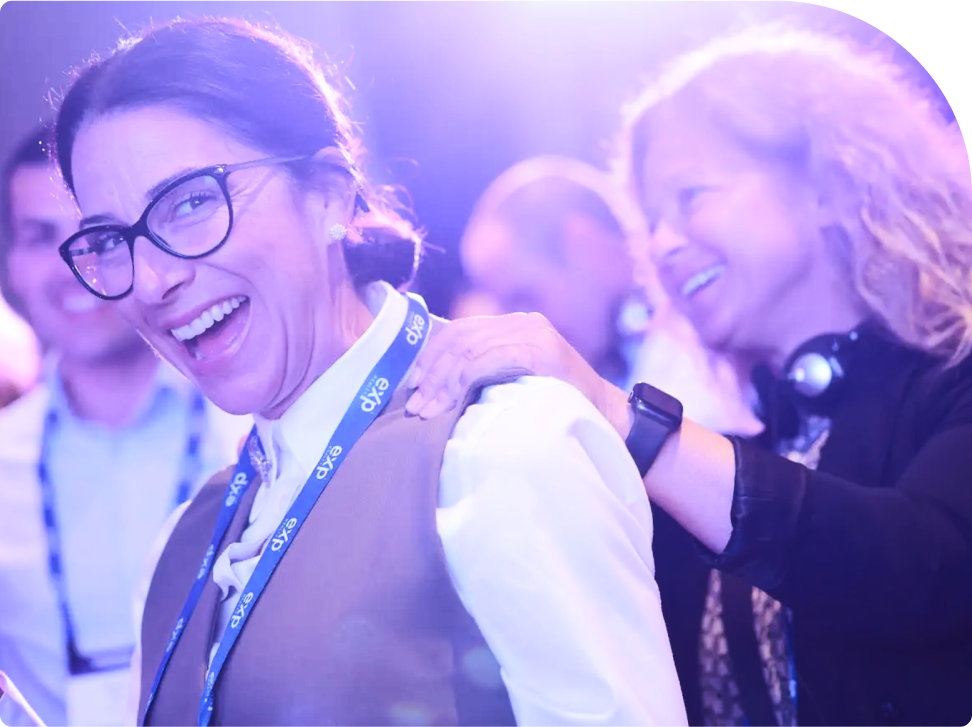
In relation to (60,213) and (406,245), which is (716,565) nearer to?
(406,245)

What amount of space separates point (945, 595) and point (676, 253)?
73 cm

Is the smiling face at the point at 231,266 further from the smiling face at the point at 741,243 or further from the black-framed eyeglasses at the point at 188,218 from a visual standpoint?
the smiling face at the point at 741,243

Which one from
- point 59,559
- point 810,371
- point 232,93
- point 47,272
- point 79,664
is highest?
point 232,93

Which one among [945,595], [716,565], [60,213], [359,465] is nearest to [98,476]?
[60,213]

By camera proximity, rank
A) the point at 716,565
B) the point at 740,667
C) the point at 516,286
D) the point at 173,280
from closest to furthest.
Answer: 1. the point at 173,280
2. the point at 716,565
3. the point at 740,667
4. the point at 516,286

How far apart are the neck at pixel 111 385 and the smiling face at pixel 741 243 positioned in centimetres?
99

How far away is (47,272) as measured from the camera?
4.88 feet

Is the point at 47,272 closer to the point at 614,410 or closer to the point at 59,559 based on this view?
the point at 59,559

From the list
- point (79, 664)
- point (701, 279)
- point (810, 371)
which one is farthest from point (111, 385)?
point (810, 371)

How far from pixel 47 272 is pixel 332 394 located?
0.77 m

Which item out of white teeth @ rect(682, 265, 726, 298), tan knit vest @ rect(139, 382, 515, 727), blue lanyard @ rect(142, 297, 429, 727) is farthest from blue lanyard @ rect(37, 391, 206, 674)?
white teeth @ rect(682, 265, 726, 298)

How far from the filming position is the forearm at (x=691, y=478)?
1.05 meters

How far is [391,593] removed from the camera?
841mm

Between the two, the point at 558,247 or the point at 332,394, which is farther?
the point at 558,247
